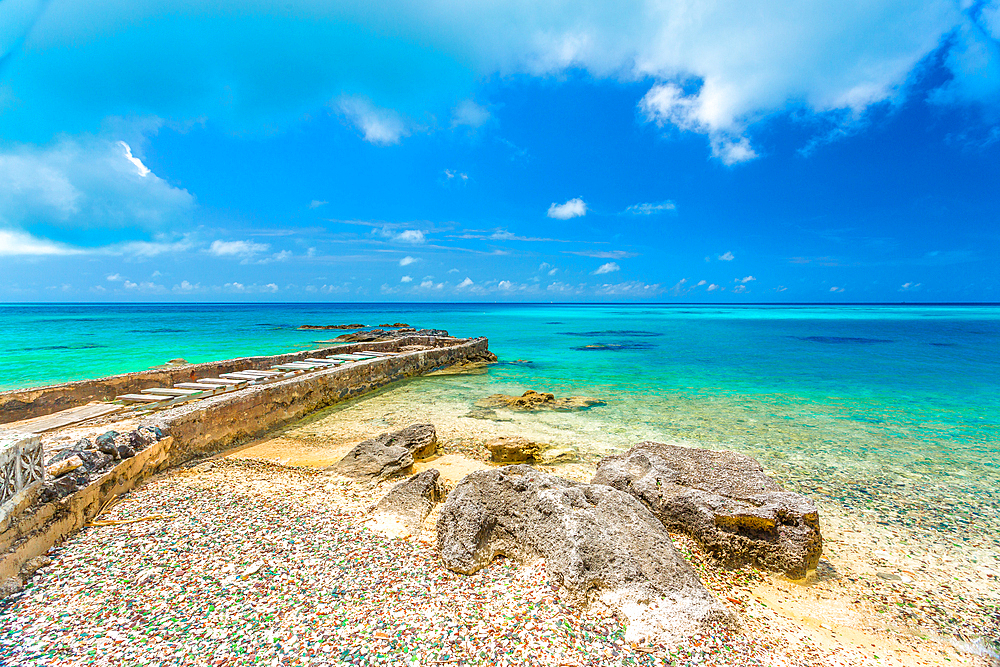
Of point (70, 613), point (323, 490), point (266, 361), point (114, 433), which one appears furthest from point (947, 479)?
point (266, 361)

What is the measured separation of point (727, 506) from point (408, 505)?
3040 millimetres

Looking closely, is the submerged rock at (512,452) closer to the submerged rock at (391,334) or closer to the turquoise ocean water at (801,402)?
the turquoise ocean water at (801,402)

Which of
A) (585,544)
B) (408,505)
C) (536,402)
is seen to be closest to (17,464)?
(408,505)

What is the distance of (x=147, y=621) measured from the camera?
2.76m

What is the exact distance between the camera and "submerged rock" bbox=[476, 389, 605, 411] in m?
10.2

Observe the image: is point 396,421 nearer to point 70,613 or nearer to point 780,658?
point 70,613

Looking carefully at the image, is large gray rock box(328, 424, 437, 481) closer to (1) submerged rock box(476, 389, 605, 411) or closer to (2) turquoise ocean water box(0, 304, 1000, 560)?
(2) turquoise ocean water box(0, 304, 1000, 560)

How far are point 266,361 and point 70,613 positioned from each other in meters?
11.1

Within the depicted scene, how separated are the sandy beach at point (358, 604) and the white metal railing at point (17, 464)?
1.87 ft

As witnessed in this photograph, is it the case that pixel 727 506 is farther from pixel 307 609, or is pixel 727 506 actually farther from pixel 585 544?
pixel 307 609

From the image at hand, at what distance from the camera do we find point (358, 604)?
9.68 feet

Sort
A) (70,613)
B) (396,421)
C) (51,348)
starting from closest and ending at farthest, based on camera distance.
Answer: (70,613), (396,421), (51,348)

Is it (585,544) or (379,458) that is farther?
(379,458)

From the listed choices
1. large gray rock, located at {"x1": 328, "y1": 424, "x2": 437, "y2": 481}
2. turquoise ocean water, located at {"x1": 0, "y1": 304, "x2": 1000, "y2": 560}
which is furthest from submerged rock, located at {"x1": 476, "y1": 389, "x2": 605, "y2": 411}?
→ large gray rock, located at {"x1": 328, "y1": 424, "x2": 437, "y2": 481}
